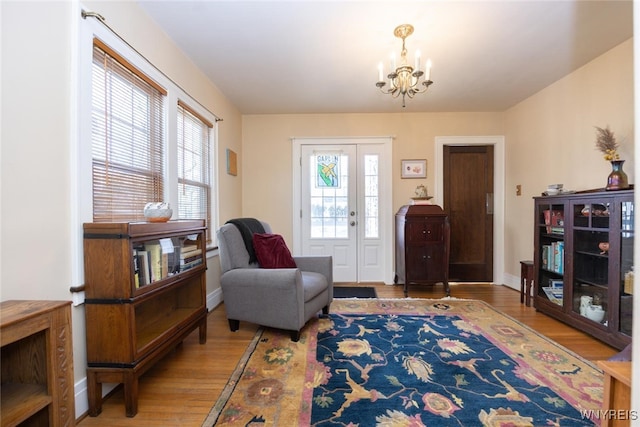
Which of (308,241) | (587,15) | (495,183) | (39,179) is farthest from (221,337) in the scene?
(495,183)

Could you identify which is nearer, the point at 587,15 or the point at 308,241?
the point at 587,15

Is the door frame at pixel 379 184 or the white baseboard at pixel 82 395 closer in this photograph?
the white baseboard at pixel 82 395

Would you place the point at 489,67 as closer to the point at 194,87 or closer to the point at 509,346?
the point at 509,346

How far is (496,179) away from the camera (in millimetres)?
3848

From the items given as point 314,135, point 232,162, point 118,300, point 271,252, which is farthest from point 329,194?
point 118,300

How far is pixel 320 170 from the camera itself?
3.95 metres

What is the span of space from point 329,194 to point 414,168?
4.12ft

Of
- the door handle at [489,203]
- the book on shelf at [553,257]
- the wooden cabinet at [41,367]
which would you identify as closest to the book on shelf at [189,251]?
the wooden cabinet at [41,367]

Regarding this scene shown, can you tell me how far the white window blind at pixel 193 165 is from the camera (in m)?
2.52

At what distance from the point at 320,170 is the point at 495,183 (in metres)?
2.48

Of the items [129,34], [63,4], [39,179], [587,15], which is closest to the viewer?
[39,179]

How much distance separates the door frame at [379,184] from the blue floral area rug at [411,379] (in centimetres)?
146

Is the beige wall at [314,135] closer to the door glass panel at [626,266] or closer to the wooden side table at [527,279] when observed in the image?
the wooden side table at [527,279]

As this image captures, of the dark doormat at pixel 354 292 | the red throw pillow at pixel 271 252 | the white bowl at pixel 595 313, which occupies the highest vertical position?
the red throw pillow at pixel 271 252
